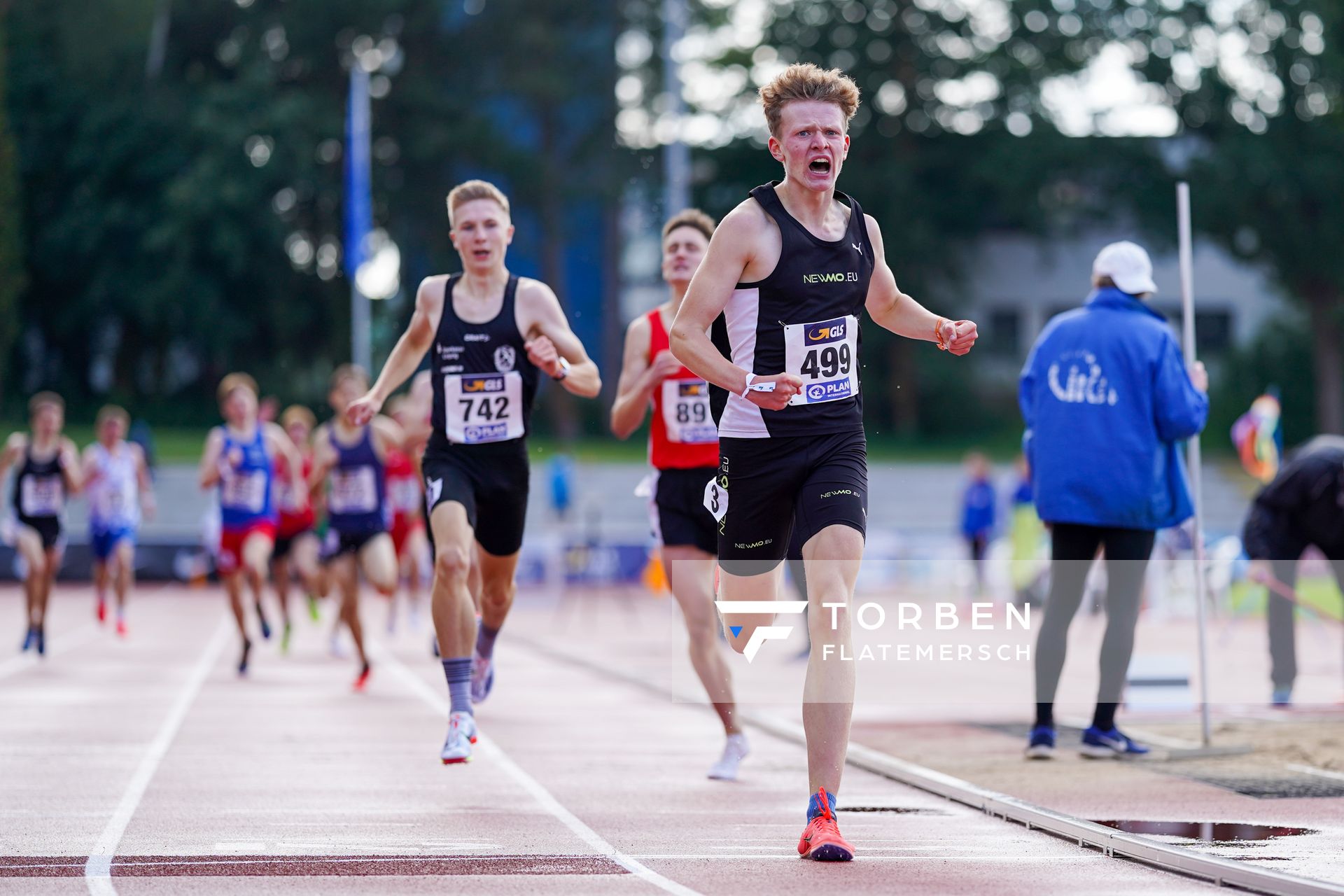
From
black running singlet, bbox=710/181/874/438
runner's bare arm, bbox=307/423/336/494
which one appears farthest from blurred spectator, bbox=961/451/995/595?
black running singlet, bbox=710/181/874/438

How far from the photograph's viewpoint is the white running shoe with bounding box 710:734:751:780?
26.1 feet

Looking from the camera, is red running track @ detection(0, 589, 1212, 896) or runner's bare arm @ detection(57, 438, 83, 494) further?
runner's bare arm @ detection(57, 438, 83, 494)

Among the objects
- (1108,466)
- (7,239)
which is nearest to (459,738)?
(1108,466)

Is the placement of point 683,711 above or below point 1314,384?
below

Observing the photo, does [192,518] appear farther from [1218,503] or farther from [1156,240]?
[1156,240]

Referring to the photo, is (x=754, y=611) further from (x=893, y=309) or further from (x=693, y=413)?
(x=693, y=413)

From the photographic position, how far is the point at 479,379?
7832 mm

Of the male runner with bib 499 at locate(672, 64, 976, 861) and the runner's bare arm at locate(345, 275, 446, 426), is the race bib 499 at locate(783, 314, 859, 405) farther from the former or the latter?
the runner's bare arm at locate(345, 275, 446, 426)

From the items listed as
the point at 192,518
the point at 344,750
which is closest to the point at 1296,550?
the point at 344,750

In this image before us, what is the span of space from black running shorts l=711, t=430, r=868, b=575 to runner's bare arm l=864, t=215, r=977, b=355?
0.54m

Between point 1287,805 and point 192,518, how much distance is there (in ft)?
115

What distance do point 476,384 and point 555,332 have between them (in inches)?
16.7

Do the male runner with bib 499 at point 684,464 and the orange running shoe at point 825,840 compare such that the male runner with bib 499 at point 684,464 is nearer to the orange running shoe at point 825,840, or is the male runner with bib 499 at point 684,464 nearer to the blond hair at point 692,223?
the blond hair at point 692,223

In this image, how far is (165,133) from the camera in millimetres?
54562
